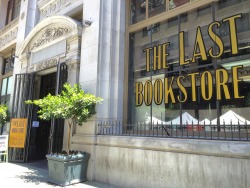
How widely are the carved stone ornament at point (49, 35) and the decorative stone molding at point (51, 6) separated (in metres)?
1.30

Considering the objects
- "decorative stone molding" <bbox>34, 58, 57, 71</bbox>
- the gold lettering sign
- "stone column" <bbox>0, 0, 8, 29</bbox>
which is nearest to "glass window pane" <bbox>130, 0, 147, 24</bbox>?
the gold lettering sign

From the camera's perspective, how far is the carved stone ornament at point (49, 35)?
1079cm

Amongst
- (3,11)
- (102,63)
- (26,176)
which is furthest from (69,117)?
(3,11)

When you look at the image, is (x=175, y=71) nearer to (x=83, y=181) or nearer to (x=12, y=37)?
(x=83, y=181)

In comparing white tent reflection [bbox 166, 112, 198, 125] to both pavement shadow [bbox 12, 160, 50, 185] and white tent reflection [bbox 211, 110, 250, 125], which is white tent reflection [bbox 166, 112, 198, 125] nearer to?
white tent reflection [bbox 211, 110, 250, 125]

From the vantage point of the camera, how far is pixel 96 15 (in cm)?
916

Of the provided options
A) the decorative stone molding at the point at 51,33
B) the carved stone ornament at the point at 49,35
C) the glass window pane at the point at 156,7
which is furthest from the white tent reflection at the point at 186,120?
the carved stone ornament at the point at 49,35

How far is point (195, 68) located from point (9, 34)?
14.0 m

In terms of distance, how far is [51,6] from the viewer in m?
13.0

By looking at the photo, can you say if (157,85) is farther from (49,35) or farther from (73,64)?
(49,35)

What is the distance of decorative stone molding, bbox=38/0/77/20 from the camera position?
11919mm

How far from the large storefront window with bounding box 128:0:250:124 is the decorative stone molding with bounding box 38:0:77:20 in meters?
4.93

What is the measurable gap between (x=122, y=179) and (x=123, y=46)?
484 cm

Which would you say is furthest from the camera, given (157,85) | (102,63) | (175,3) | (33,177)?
(102,63)
